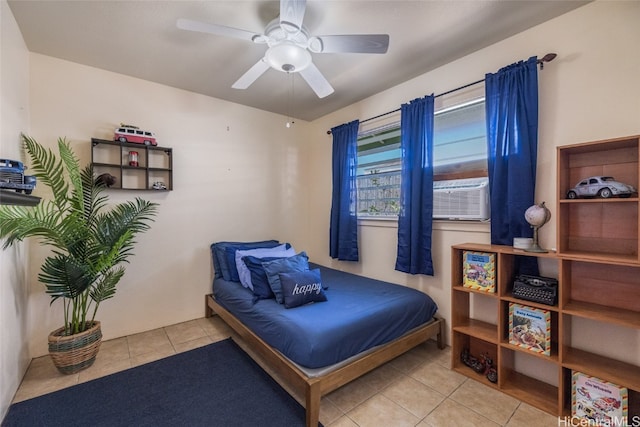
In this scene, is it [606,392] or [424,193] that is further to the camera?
[424,193]

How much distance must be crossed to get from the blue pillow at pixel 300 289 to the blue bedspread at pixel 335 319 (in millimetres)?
53

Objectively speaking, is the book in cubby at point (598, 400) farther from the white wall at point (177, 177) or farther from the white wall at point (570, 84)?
the white wall at point (177, 177)

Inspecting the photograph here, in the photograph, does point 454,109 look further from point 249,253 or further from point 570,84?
point 249,253

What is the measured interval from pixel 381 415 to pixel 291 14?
249 centimetres

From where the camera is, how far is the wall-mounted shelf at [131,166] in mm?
2643

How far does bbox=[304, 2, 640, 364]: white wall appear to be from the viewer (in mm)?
1688

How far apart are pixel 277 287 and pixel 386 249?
1.41 meters

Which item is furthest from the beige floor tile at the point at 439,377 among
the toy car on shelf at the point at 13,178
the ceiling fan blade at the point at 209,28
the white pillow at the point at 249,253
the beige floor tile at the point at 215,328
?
the toy car on shelf at the point at 13,178

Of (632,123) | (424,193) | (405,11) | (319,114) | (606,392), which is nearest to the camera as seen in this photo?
(606,392)

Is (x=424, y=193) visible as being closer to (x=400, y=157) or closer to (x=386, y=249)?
(x=400, y=157)

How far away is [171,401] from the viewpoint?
1.82 m

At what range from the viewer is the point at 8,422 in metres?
1.64

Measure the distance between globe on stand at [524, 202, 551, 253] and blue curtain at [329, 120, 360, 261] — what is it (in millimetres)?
1790

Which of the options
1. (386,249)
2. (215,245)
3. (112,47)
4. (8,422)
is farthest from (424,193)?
(8,422)
